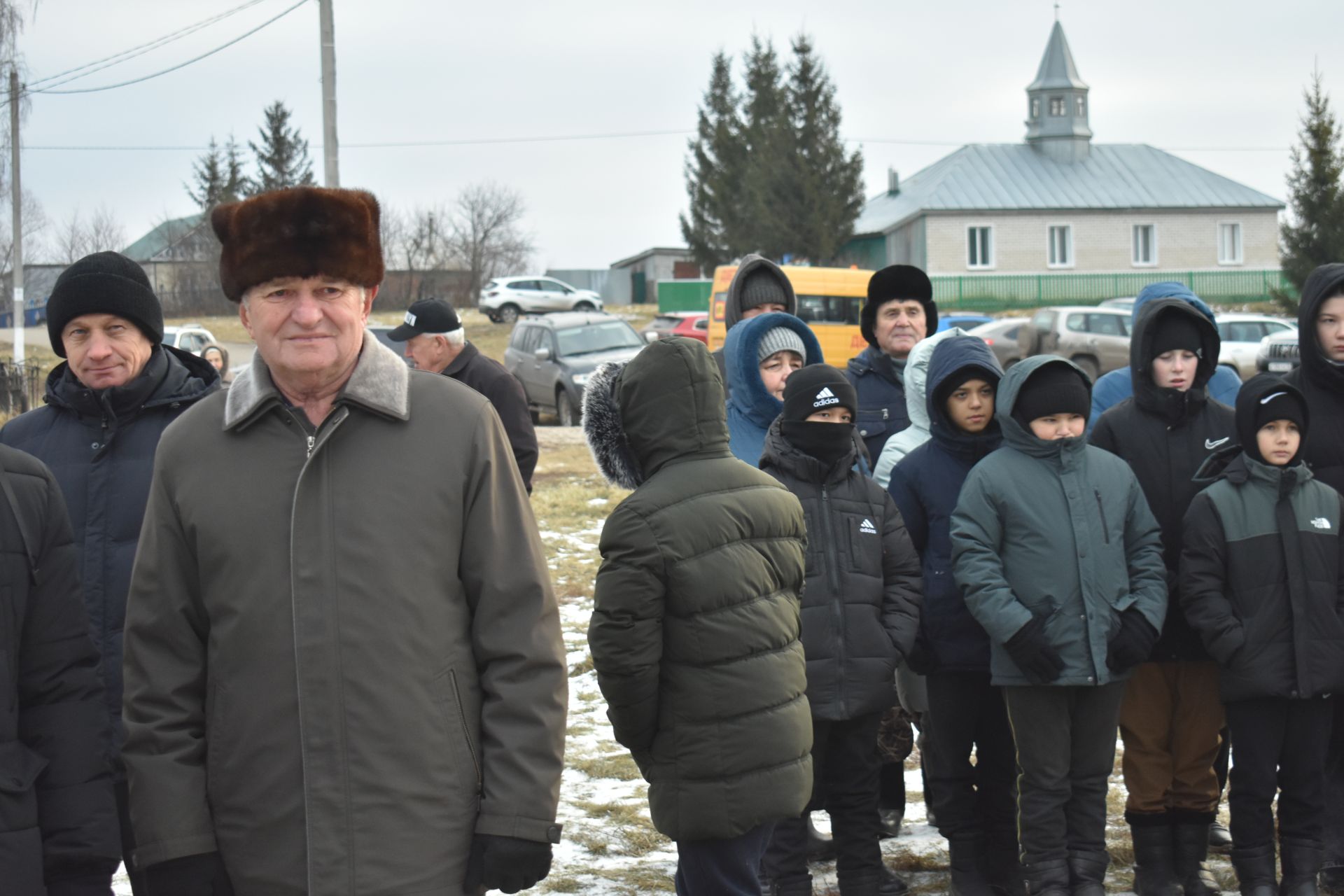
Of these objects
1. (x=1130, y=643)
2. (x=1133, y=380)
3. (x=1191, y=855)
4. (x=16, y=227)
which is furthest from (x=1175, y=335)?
(x=16, y=227)

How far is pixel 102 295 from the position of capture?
330 cm

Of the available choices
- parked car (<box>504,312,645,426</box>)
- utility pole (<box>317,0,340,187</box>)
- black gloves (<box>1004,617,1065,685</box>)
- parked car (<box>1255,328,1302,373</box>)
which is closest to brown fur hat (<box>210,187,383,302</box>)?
black gloves (<box>1004,617,1065,685</box>)

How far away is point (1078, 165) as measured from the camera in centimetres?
4925

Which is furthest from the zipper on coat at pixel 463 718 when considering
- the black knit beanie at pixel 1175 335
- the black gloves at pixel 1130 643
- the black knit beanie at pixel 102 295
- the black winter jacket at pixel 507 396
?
the black winter jacket at pixel 507 396

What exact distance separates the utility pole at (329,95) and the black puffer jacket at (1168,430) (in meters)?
11.2

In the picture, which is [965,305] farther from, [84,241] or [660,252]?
[84,241]

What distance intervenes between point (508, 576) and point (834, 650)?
6.10 ft

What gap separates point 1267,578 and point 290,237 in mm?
3233

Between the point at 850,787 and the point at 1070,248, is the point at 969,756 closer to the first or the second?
the point at 850,787

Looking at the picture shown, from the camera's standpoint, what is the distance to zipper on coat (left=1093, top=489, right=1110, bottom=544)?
426 centimetres

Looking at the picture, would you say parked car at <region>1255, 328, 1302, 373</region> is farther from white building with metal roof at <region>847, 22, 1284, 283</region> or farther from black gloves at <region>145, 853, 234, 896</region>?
white building with metal roof at <region>847, 22, 1284, 283</region>

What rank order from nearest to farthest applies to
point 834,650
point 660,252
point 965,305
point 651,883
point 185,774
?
point 185,774 < point 834,650 < point 651,883 < point 965,305 < point 660,252

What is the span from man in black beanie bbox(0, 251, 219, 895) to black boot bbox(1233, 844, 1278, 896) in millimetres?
3355

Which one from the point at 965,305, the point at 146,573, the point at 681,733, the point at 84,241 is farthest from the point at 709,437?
the point at 84,241
